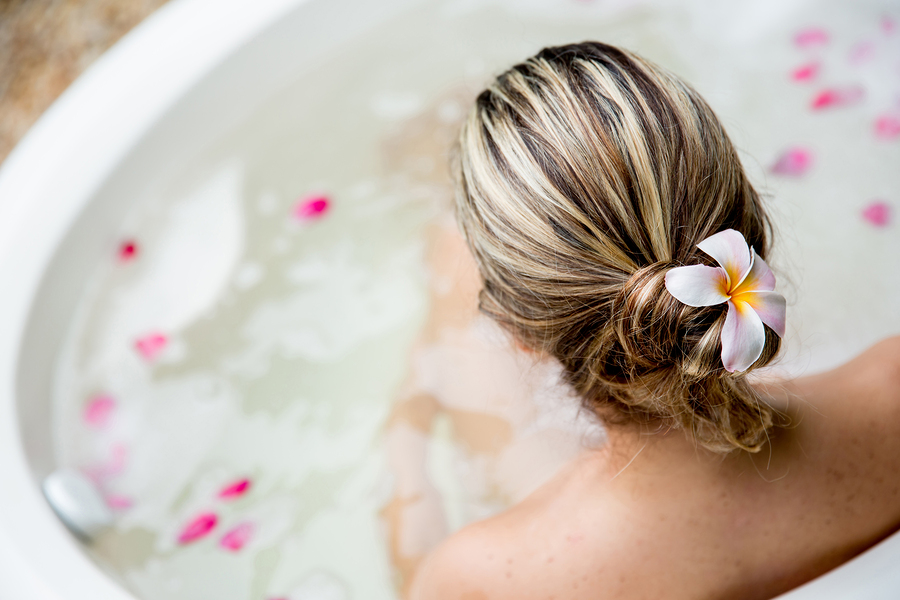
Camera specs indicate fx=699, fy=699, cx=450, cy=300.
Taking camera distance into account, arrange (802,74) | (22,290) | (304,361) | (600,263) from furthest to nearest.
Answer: (802,74)
(304,361)
(22,290)
(600,263)

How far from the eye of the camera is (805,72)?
5.24 ft

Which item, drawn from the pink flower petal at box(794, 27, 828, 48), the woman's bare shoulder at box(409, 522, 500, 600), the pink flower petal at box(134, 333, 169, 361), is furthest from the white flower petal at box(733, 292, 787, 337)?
the pink flower petal at box(794, 27, 828, 48)

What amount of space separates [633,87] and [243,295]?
1003 millimetres

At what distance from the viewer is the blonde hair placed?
0.68 meters

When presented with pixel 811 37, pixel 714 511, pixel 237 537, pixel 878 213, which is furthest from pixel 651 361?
pixel 811 37

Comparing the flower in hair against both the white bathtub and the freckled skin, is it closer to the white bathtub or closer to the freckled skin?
the freckled skin

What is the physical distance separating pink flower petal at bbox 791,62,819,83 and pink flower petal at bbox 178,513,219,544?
61.0 inches

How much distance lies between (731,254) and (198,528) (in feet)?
3.43

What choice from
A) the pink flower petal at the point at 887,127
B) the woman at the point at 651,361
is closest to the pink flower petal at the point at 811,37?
the pink flower petal at the point at 887,127

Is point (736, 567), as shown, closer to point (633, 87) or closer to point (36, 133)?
point (633, 87)

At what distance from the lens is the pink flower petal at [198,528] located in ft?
4.04

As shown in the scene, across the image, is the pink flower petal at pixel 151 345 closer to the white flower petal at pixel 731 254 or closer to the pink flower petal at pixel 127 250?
the pink flower petal at pixel 127 250

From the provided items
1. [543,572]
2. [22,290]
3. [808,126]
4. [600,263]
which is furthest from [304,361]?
[808,126]

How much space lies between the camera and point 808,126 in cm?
154
